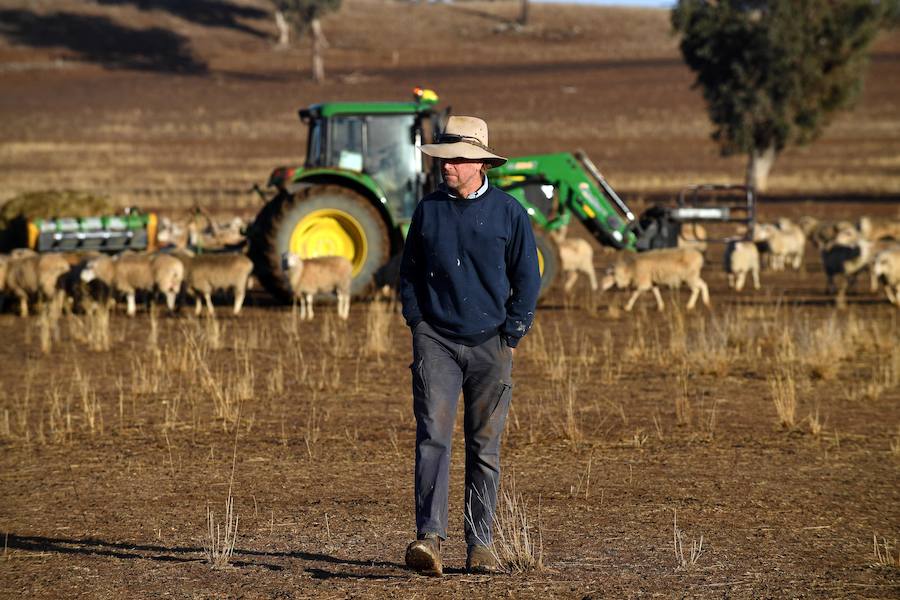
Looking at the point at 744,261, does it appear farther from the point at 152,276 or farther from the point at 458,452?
the point at 458,452

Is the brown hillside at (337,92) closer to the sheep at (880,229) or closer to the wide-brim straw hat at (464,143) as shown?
the sheep at (880,229)

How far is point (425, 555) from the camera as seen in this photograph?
6441 millimetres

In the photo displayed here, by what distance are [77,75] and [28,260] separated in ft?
230

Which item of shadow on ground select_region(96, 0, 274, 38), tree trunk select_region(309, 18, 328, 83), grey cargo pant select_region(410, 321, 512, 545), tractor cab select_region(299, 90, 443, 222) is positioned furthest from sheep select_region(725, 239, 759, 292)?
shadow on ground select_region(96, 0, 274, 38)

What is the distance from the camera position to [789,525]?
798 centimetres

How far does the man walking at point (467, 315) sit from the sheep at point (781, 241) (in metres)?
16.9

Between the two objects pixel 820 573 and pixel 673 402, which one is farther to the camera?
pixel 673 402

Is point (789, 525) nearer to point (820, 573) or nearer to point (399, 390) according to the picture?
point (820, 573)

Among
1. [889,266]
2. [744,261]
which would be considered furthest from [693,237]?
[889,266]

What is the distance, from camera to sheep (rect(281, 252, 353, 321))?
17.3m

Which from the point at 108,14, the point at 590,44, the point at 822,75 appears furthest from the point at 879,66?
the point at 108,14

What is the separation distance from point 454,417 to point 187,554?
1.68 m

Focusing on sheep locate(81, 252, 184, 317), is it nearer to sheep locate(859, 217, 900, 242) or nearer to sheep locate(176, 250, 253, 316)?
sheep locate(176, 250, 253, 316)

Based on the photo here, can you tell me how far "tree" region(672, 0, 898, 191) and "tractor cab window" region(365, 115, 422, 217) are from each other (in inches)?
1070
